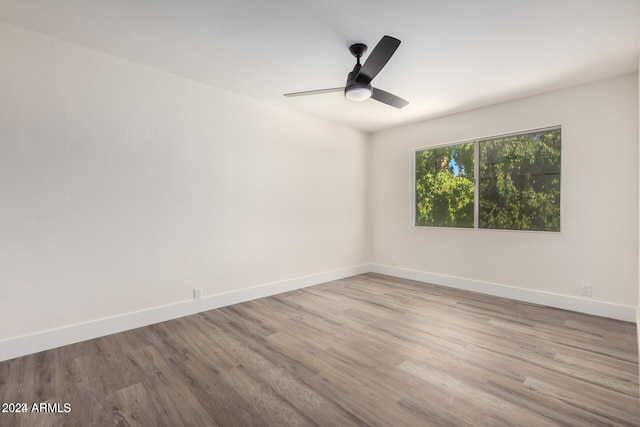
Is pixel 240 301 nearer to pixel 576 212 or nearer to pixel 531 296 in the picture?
pixel 531 296

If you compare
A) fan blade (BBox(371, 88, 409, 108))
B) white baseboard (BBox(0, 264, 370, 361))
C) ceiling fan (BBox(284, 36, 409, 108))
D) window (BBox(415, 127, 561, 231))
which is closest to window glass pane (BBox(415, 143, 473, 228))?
window (BBox(415, 127, 561, 231))

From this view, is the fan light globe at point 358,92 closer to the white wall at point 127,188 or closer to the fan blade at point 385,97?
the fan blade at point 385,97

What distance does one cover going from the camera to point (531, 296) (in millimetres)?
3625

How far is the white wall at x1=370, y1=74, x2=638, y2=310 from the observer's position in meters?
3.03

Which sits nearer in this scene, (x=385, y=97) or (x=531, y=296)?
(x=385, y=97)

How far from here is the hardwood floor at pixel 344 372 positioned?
1662mm

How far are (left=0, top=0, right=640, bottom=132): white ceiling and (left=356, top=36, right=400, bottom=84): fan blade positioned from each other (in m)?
0.26

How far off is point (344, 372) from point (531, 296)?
9.50 feet

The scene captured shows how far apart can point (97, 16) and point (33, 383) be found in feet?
8.62

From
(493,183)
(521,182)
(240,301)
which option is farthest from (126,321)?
(521,182)

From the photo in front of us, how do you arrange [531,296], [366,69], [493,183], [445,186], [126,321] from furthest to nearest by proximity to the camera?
[445,186]
[493,183]
[531,296]
[126,321]
[366,69]

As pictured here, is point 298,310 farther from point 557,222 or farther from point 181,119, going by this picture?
point 557,222

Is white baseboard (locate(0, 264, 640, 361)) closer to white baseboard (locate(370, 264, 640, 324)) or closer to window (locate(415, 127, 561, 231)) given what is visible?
white baseboard (locate(370, 264, 640, 324))

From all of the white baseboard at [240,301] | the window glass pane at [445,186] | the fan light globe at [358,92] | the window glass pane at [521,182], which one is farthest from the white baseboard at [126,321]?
the window glass pane at [521,182]
